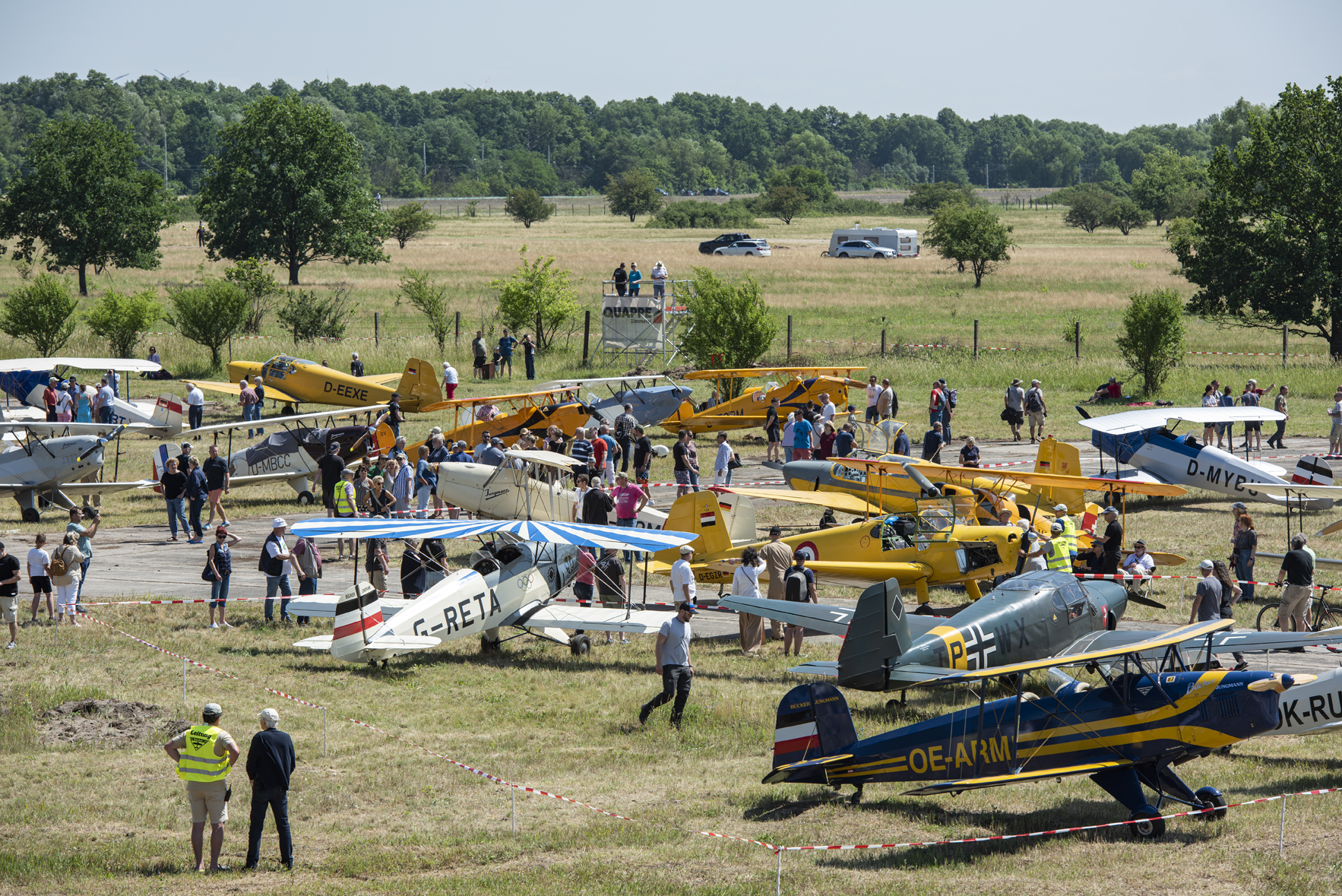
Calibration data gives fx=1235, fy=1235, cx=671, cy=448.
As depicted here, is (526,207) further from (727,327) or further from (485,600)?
(485,600)

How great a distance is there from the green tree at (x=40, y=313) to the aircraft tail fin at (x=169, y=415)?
44.4 ft

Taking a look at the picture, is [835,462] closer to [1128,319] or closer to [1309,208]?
[1128,319]

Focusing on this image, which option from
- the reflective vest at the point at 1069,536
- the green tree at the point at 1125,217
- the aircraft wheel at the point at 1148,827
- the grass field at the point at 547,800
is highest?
the green tree at the point at 1125,217

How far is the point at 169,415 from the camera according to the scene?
2681 cm

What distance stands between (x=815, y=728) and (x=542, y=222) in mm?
103833

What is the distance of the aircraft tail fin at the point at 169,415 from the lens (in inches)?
1054

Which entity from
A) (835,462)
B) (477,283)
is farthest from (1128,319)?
(477,283)

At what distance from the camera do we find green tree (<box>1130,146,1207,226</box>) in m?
98.8

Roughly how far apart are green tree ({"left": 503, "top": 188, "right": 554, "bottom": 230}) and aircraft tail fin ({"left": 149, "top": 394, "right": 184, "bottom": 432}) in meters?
80.5

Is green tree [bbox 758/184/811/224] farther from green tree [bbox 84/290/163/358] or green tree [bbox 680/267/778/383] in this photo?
green tree [bbox 84/290/163/358]

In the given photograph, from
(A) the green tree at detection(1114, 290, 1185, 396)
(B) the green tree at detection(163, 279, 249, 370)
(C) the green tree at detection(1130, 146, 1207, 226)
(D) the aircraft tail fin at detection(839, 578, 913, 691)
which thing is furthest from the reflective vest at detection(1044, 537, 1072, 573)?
(C) the green tree at detection(1130, 146, 1207, 226)

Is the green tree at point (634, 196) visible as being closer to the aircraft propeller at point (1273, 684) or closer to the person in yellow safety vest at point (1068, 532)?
the person in yellow safety vest at point (1068, 532)

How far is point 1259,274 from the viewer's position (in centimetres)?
3688

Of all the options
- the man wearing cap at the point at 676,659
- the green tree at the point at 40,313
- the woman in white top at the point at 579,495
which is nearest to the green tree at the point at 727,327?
the woman in white top at the point at 579,495
